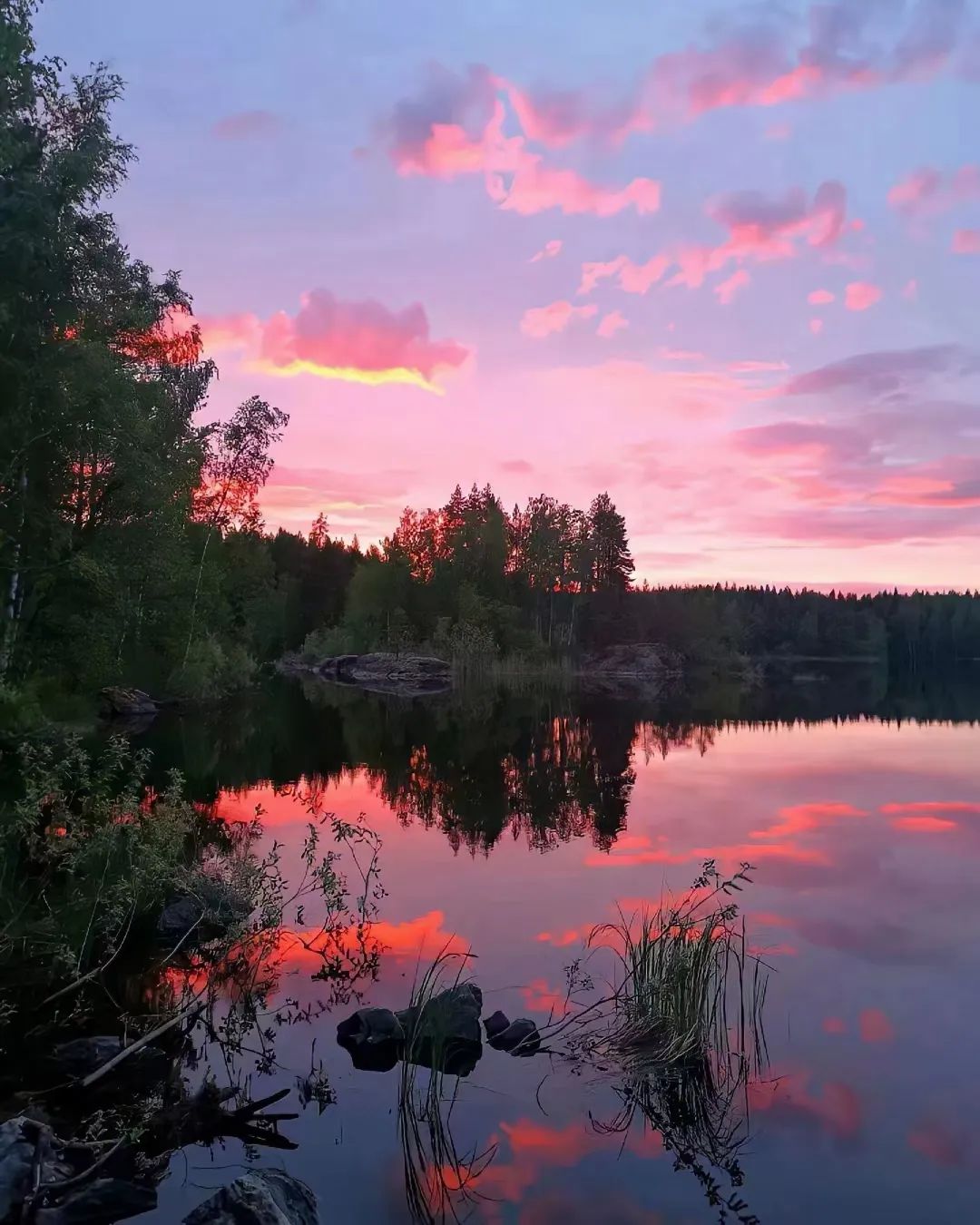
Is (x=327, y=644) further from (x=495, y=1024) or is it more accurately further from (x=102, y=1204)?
(x=102, y=1204)

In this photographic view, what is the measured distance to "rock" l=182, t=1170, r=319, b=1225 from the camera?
673cm

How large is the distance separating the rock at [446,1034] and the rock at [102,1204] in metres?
3.13

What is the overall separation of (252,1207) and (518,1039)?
476 centimetres

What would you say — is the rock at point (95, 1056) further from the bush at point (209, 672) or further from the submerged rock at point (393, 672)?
the submerged rock at point (393, 672)

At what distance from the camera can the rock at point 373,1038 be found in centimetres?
1051

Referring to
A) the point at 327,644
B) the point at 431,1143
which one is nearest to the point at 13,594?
the point at 431,1143

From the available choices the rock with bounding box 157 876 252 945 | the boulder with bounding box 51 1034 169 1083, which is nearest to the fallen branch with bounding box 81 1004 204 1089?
the boulder with bounding box 51 1034 169 1083

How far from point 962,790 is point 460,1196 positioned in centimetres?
2733

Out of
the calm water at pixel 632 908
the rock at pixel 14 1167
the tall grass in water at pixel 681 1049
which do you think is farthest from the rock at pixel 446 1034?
the rock at pixel 14 1167

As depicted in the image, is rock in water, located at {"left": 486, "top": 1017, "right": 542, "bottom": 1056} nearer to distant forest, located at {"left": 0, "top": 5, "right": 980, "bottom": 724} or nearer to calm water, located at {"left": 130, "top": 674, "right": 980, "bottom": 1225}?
calm water, located at {"left": 130, "top": 674, "right": 980, "bottom": 1225}

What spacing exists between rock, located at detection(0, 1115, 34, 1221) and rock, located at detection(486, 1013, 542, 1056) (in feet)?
17.6

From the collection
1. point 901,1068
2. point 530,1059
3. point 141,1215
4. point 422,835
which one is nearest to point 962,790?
point 422,835

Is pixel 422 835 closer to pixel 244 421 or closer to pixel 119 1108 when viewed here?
pixel 119 1108

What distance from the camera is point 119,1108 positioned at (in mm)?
8938
